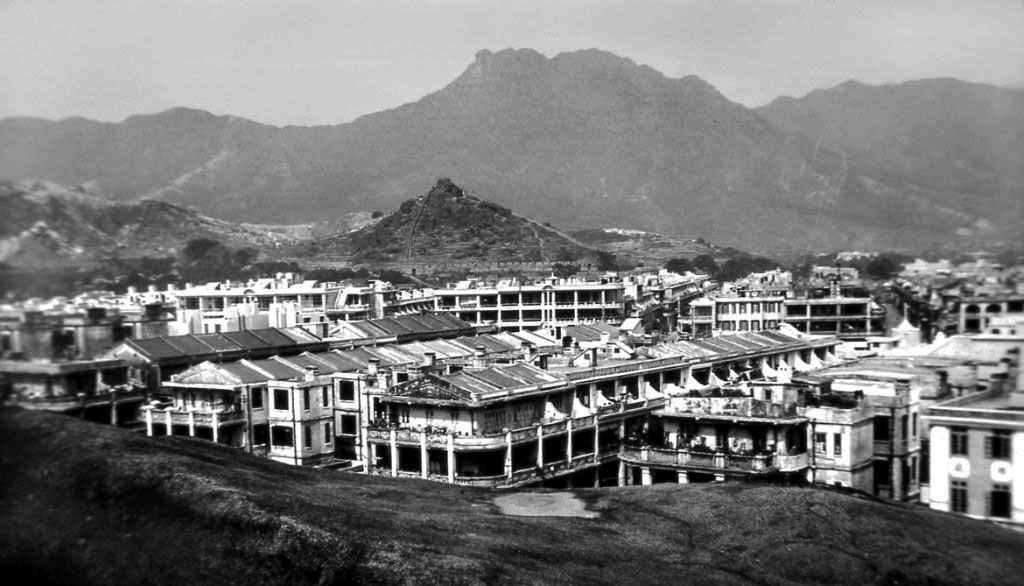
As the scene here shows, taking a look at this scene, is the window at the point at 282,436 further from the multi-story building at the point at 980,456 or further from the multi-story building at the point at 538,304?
the multi-story building at the point at 538,304

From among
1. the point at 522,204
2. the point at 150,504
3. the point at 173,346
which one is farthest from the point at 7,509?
the point at 522,204

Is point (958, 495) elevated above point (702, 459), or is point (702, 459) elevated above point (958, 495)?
point (958, 495)

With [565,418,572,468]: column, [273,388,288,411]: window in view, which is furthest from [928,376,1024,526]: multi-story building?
[273,388,288,411]: window

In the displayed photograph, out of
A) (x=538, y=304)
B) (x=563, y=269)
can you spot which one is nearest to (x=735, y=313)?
(x=538, y=304)

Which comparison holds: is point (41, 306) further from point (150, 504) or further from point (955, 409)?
point (955, 409)

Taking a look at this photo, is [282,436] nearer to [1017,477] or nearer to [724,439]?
[724,439]

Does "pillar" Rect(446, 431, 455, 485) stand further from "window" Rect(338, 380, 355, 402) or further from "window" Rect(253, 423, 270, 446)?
"window" Rect(253, 423, 270, 446)
